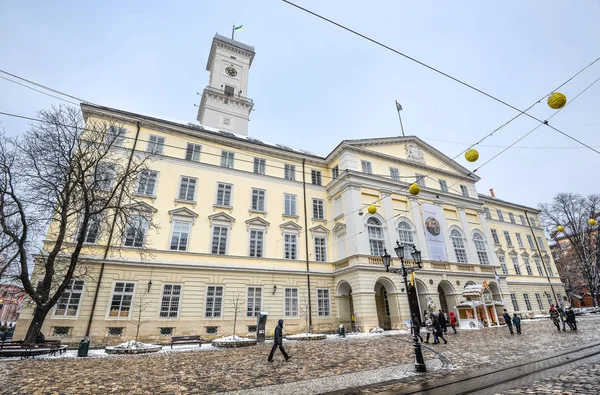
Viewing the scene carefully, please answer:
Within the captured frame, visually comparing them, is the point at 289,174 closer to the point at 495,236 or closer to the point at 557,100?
the point at 557,100

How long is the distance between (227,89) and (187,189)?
72.7 ft

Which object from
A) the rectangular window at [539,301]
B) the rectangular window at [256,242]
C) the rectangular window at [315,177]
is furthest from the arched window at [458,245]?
the rectangular window at [256,242]

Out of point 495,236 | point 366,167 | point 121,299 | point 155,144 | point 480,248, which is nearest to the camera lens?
point 121,299

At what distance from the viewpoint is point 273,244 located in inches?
987

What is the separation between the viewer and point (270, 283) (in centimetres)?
Answer: 2366

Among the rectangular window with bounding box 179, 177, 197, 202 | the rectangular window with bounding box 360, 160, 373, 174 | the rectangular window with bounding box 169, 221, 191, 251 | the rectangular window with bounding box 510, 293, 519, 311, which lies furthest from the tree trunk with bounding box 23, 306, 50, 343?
the rectangular window with bounding box 510, 293, 519, 311

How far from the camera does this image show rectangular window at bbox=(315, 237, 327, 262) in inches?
1054

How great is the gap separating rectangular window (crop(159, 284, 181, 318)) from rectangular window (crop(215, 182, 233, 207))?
7391 mm

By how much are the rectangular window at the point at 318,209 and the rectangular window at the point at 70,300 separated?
18887mm

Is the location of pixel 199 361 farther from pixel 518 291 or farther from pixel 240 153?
pixel 518 291

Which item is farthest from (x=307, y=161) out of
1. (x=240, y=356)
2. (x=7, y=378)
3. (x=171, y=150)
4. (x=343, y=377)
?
(x=7, y=378)

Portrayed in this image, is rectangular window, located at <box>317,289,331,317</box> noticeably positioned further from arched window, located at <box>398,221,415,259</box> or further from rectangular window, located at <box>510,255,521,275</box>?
rectangular window, located at <box>510,255,521,275</box>

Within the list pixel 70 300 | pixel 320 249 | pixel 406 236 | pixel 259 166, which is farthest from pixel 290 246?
pixel 70 300

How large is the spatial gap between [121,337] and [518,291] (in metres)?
45.6
